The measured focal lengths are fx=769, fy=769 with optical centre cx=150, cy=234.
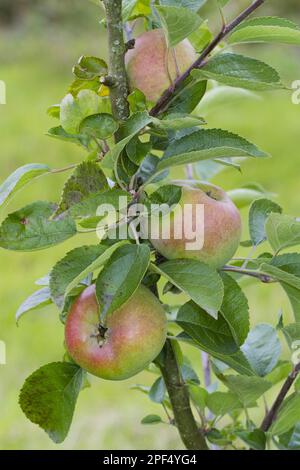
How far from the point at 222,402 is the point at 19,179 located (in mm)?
290

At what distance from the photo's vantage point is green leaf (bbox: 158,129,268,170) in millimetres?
497

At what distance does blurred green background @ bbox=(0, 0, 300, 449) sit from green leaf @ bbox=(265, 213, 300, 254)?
33 centimetres

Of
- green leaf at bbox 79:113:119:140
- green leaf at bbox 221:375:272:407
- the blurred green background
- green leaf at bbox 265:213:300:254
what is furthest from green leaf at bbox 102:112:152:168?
the blurred green background

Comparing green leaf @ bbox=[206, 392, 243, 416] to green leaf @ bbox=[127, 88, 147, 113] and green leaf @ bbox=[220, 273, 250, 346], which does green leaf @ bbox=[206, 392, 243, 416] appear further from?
green leaf @ bbox=[127, 88, 147, 113]

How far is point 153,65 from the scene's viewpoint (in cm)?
55

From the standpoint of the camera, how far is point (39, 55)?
4.57 metres

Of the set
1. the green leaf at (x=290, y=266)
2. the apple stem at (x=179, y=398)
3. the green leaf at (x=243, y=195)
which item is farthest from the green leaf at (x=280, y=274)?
the green leaf at (x=243, y=195)

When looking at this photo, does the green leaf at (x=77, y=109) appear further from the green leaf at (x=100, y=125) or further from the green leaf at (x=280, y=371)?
the green leaf at (x=280, y=371)

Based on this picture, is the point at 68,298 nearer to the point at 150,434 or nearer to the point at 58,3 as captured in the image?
the point at 150,434

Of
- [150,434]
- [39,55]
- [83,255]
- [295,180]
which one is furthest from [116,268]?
[39,55]

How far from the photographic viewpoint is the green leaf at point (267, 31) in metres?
0.52

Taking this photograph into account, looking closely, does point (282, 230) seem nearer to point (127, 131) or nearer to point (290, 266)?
point (290, 266)

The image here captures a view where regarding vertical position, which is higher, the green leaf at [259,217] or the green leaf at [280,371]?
the green leaf at [259,217]

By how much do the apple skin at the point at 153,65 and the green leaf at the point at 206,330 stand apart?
165 millimetres
